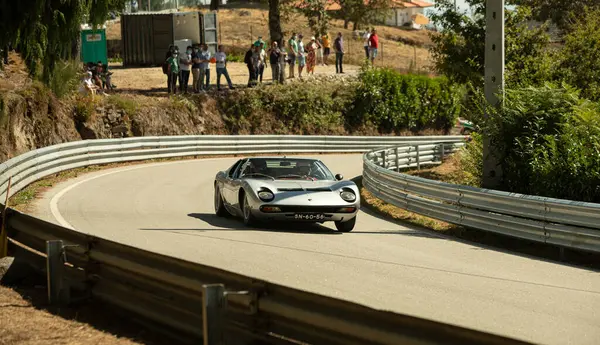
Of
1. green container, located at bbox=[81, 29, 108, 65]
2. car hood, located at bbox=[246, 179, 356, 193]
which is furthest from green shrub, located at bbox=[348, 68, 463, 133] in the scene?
car hood, located at bbox=[246, 179, 356, 193]

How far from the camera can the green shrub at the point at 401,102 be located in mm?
47000

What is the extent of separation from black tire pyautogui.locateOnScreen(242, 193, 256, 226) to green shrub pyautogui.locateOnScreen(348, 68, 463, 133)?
101 feet

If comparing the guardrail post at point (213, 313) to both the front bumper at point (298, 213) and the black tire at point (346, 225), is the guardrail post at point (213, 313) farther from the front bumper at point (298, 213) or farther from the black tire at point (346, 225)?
the black tire at point (346, 225)

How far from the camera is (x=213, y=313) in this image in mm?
7105

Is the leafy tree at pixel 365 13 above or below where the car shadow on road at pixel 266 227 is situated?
above

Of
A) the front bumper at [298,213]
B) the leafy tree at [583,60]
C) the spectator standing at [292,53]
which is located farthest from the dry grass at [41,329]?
the spectator standing at [292,53]

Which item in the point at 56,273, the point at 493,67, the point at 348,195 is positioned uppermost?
the point at 493,67

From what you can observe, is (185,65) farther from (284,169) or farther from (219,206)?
(284,169)

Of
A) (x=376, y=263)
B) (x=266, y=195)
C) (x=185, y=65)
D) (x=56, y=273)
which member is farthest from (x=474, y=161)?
(x=185, y=65)

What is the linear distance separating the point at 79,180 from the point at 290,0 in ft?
70.6

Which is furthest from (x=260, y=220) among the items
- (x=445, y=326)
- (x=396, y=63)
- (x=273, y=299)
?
(x=396, y=63)

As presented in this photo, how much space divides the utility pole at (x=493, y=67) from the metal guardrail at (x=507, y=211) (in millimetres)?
1173

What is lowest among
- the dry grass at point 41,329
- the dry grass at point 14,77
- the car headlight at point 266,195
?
the car headlight at point 266,195

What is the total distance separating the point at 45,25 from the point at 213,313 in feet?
23.5
